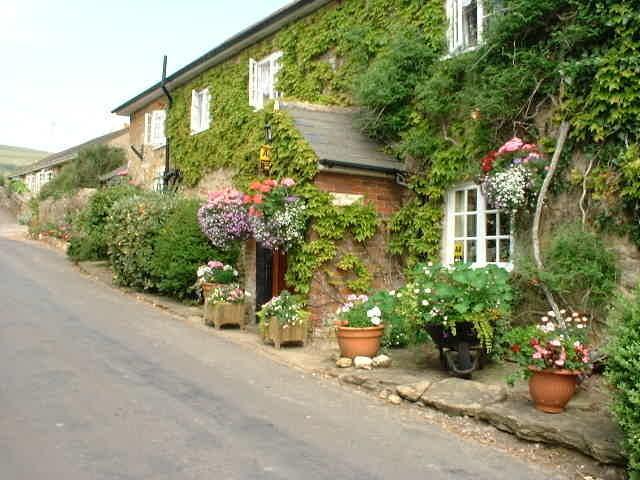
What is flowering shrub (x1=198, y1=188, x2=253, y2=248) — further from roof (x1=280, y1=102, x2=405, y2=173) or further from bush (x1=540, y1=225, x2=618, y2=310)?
bush (x1=540, y1=225, x2=618, y2=310)

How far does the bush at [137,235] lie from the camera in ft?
44.8

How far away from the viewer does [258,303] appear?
11.3 metres

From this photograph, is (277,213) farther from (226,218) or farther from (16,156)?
(16,156)

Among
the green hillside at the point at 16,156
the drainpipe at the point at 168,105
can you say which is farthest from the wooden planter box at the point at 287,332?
the green hillside at the point at 16,156

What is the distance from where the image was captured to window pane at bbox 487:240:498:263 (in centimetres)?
860

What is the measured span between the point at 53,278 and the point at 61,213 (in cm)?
1084

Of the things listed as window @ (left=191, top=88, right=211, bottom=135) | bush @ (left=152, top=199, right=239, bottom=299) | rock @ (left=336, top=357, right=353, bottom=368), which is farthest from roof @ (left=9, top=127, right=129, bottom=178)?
rock @ (left=336, top=357, right=353, bottom=368)

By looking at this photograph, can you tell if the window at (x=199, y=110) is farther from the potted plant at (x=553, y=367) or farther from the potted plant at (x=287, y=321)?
the potted plant at (x=553, y=367)

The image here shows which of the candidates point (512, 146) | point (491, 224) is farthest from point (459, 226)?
point (512, 146)

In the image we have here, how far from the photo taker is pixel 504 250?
8422 mm

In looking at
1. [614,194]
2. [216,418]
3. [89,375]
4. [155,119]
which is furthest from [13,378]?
[155,119]

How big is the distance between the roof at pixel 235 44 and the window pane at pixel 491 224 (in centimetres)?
604

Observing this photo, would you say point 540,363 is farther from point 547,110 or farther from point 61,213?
point 61,213

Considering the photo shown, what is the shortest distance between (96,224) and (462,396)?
14951mm
